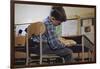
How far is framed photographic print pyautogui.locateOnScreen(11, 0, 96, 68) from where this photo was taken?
6.44 feet

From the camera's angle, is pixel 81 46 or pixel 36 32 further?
pixel 81 46

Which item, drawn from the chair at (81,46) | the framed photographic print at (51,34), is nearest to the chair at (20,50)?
the framed photographic print at (51,34)

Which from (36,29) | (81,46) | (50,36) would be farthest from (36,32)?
(81,46)

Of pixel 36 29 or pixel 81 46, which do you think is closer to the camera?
pixel 36 29


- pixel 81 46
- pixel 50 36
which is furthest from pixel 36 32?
pixel 81 46

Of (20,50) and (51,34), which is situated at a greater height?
(51,34)

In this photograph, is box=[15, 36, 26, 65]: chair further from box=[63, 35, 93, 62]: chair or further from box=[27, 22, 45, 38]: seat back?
box=[63, 35, 93, 62]: chair

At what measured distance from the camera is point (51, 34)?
6.79 ft

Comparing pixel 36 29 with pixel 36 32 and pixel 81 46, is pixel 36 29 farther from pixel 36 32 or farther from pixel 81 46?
pixel 81 46

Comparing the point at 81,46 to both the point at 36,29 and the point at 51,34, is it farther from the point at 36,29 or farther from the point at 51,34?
the point at 36,29

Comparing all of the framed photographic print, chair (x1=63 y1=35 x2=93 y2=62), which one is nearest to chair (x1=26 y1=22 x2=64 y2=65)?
the framed photographic print

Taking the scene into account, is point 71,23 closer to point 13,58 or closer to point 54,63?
point 54,63

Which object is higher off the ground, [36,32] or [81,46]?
[36,32]
